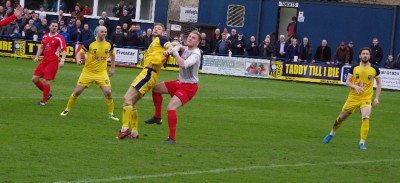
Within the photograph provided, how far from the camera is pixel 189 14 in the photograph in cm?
4888

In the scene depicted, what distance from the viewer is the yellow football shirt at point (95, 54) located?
68.0 ft

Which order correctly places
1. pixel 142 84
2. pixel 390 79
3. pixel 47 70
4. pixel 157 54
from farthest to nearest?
pixel 390 79 → pixel 47 70 → pixel 157 54 → pixel 142 84

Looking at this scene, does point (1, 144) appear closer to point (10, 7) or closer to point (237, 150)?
point (237, 150)

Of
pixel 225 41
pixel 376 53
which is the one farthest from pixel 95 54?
pixel 225 41

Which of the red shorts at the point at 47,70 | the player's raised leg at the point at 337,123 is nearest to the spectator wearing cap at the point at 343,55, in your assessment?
the red shorts at the point at 47,70

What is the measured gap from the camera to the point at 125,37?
139 ft

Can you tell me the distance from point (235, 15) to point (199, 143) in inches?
1194

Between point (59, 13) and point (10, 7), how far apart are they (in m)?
2.66

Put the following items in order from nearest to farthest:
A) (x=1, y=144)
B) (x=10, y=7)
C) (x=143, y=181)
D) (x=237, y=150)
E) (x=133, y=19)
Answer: (x=143, y=181)
(x=1, y=144)
(x=237, y=150)
(x=10, y=7)
(x=133, y=19)

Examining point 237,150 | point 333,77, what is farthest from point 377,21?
point 237,150

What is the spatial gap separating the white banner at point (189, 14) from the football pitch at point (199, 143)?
1961 centimetres

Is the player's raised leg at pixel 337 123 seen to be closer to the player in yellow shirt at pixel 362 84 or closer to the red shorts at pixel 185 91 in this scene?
the player in yellow shirt at pixel 362 84

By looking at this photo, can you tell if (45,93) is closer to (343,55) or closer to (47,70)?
(47,70)

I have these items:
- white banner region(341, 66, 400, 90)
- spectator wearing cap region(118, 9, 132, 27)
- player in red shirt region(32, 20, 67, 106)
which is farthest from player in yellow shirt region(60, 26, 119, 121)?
spectator wearing cap region(118, 9, 132, 27)
